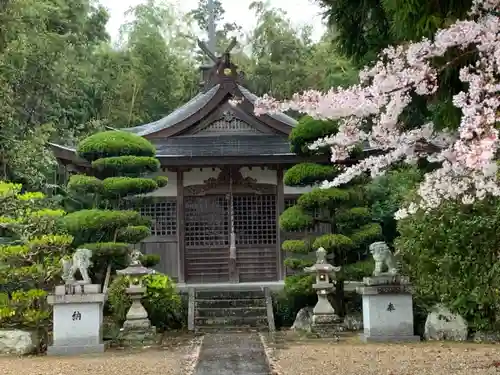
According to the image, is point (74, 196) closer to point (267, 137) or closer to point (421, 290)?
point (267, 137)

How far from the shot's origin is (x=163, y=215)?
47.3ft

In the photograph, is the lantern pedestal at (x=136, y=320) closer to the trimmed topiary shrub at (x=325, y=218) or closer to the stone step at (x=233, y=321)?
the stone step at (x=233, y=321)

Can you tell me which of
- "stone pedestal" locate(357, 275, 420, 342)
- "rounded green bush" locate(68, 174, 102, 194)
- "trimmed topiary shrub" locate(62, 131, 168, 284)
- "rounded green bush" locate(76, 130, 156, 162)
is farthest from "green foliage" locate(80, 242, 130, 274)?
"stone pedestal" locate(357, 275, 420, 342)

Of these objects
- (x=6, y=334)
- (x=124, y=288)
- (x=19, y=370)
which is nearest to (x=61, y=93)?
(x=124, y=288)

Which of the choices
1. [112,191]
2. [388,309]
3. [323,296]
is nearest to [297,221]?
[323,296]

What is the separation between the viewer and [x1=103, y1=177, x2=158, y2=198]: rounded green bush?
36.5 ft

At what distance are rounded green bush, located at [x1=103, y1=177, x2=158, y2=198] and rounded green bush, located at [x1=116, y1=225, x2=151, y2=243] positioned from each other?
69 cm

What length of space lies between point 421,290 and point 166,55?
23147 millimetres

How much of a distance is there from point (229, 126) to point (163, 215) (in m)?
2.73

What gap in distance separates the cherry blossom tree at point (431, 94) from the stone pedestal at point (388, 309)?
445 cm

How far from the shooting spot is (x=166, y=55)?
30.1 metres

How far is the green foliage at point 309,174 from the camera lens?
11.1 metres

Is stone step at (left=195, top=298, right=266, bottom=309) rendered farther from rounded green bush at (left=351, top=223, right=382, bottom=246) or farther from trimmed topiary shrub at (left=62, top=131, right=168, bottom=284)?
rounded green bush at (left=351, top=223, right=382, bottom=246)

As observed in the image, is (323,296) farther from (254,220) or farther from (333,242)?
(254,220)
